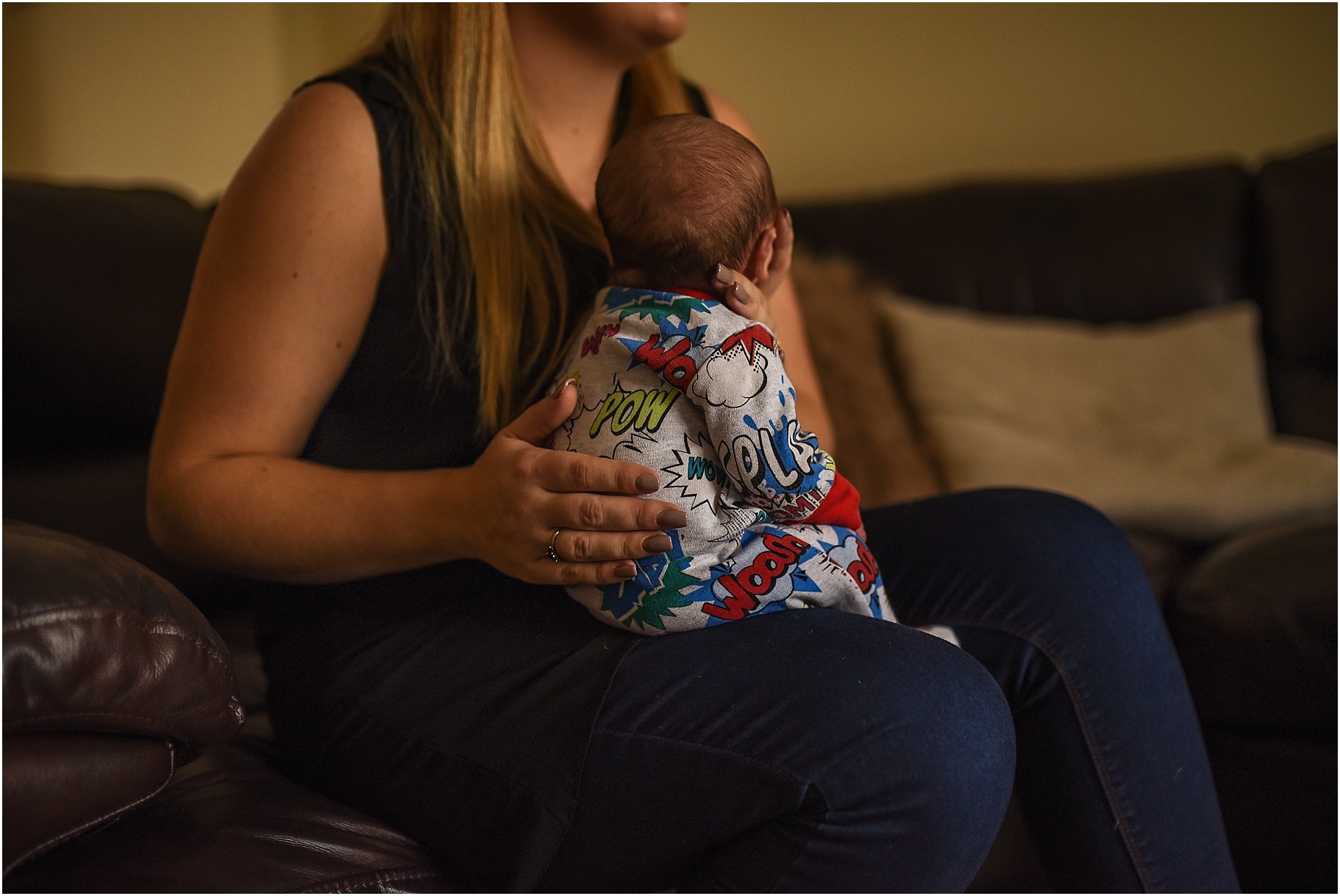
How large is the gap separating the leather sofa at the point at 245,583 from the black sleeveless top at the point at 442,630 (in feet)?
0.24

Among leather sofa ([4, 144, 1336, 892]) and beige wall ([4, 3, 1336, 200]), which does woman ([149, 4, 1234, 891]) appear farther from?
beige wall ([4, 3, 1336, 200])

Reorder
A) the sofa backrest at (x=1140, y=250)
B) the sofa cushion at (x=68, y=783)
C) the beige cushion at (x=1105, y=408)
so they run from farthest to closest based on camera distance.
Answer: the sofa backrest at (x=1140, y=250) < the beige cushion at (x=1105, y=408) < the sofa cushion at (x=68, y=783)

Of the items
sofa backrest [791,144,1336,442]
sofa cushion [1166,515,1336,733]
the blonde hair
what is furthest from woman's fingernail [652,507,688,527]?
sofa backrest [791,144,1336,442]

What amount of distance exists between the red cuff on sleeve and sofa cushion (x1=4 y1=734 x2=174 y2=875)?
1.59ft

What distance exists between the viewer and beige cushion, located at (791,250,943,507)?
5.73 ft

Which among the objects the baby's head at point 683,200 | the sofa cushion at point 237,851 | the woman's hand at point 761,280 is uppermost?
the baby's head at point 683,200

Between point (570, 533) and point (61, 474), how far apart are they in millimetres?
905

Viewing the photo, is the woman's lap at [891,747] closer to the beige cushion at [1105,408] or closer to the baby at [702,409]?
the baby at [702,409]

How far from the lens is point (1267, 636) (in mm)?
1166

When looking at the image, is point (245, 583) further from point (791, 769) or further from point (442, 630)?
point (791, 769)

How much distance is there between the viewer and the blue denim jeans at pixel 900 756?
0.63 metres

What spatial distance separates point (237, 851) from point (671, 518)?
0.36m

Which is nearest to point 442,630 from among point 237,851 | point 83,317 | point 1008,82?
point 237,851

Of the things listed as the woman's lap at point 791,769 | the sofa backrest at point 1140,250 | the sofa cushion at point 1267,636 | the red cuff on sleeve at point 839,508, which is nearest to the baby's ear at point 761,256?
the red cuff on sleeve at point 839,508
